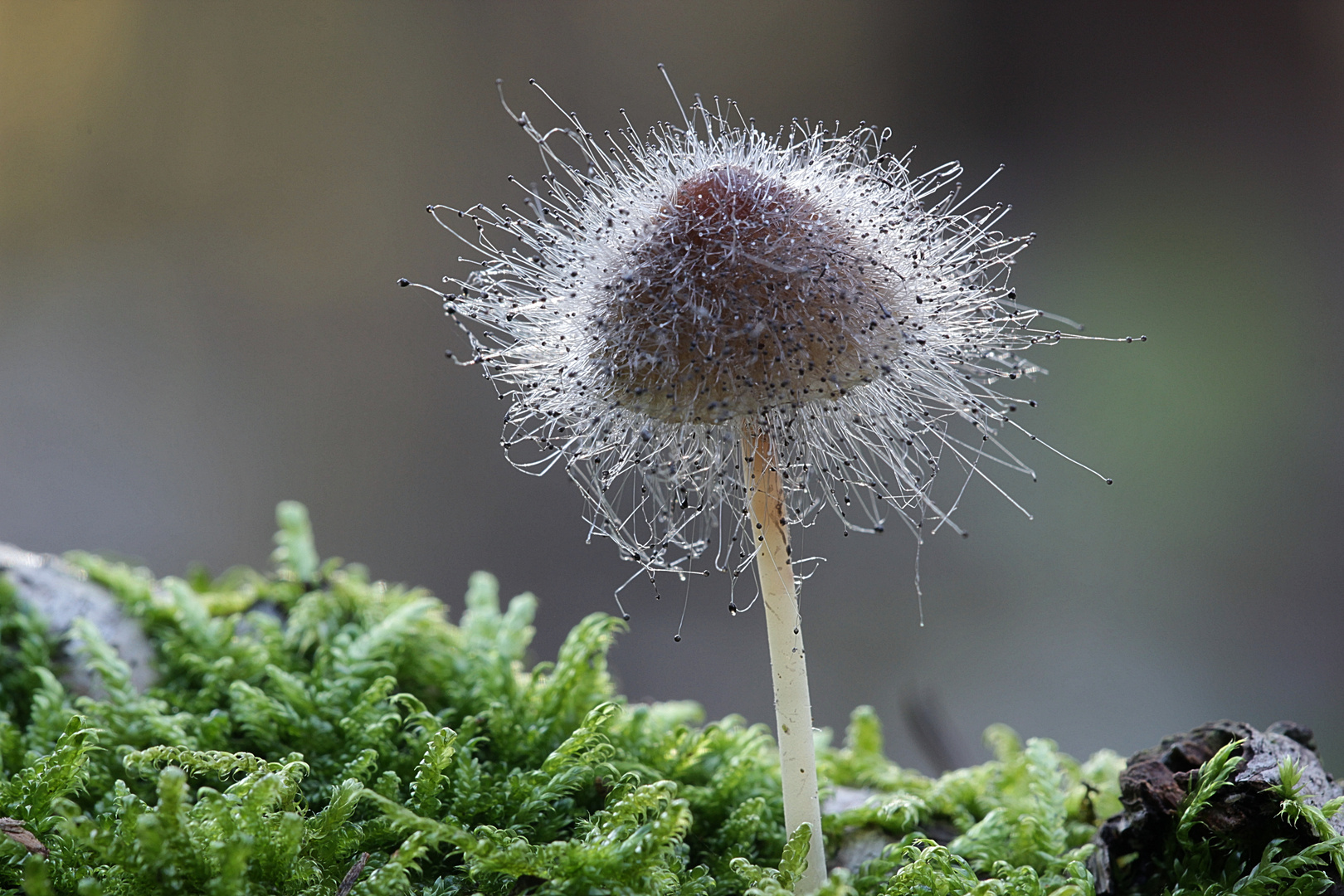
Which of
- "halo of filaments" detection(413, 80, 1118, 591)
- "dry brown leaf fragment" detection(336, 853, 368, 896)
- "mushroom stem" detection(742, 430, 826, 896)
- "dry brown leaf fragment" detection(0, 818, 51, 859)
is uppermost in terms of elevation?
"halo of filaments" detection(413, 80, 1118, 591)

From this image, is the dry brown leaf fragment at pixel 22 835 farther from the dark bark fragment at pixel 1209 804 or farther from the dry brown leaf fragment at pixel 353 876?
the dark bark fragment at pixel 1209 804

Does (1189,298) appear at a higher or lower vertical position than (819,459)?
higher

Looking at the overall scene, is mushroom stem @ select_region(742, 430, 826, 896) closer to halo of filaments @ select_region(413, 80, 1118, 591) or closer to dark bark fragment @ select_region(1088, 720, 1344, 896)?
halo of filaments @ select_region(413, 80, 1118, 591)

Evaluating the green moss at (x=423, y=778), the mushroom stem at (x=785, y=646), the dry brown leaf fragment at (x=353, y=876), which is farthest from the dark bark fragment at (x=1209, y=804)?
the dry brown leaf fragment at (x=353, y=876)

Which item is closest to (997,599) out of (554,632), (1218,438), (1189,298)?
(1218,438)

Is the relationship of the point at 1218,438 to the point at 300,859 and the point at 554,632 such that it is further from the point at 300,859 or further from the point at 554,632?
the point at 300,859

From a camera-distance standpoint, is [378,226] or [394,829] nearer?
[394,829]

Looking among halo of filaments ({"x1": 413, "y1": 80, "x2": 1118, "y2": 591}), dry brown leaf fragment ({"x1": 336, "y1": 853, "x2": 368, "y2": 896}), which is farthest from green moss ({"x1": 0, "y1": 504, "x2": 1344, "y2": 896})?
halo of filaments ({"x1": 413, "y1": 80, "x2": 1118, "y2": 591})

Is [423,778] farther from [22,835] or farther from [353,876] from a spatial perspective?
[22,835]
